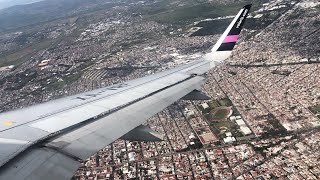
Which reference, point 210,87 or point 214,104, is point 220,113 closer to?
point 214,104

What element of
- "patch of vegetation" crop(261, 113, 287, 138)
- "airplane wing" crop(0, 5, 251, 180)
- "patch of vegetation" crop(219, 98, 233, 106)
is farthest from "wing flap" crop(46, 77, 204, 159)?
"patch of vegetation" crop(219, 98, 233, 106)

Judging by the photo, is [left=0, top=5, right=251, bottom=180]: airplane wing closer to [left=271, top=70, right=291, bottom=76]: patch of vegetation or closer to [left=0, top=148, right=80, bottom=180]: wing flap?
[left=0, top=148, right=80, bottom=180]: wing flap

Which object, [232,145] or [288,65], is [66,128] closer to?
[232,145]

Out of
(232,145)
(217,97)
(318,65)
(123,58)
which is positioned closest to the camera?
(232,145)

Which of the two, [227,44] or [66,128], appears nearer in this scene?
[66,128]

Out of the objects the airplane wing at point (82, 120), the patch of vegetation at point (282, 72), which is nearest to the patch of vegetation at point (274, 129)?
the patch of vegetation at point (282, 72)

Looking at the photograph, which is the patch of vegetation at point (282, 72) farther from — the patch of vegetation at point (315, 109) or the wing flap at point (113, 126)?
the wing flap at point (113, 126)

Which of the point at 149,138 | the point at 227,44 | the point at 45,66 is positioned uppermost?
the point at 227,44

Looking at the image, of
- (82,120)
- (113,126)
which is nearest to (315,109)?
(113,126)

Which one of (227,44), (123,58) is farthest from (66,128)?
(123,58)
